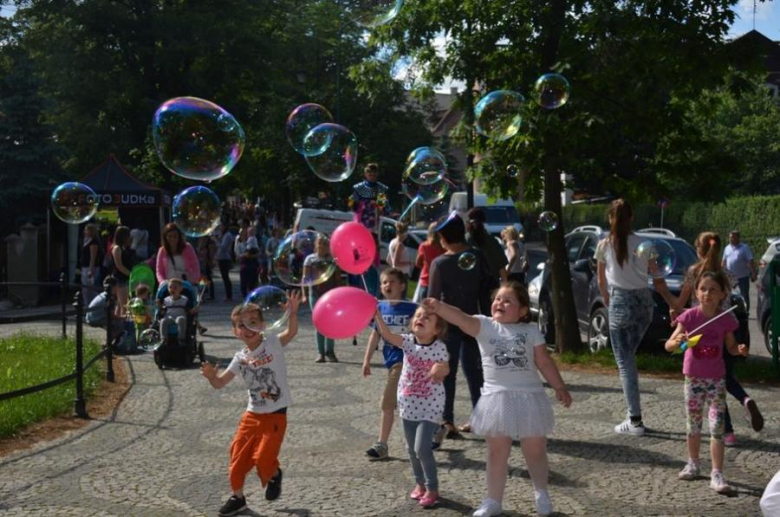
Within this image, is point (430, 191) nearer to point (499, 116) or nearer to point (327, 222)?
point (499, 116)

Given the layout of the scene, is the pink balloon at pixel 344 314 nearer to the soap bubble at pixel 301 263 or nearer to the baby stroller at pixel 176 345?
the soap bubble at pixel 301 263

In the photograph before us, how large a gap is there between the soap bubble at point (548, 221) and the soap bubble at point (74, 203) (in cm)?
616

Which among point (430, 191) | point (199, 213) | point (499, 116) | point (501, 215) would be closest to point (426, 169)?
point (430, 191)

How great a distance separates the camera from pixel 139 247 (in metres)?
21.6

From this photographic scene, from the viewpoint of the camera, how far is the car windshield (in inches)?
1383

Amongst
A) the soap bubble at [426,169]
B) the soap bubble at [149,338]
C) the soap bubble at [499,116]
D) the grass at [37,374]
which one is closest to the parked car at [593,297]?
the soap bubble at [499,116]

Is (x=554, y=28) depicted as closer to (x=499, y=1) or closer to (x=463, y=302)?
(x=499, y=1)

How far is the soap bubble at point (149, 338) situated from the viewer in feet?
38.8

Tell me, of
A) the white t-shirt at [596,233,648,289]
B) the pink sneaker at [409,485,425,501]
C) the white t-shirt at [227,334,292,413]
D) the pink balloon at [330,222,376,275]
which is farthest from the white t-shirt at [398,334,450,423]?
the white t-shirt at [596,233,648,289]

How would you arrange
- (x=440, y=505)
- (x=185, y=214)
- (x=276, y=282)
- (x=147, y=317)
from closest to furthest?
1. (x=440, y=505)
2. (x=185, y=214)
3. (x=147, y=317)
4. (x=276, y=282)

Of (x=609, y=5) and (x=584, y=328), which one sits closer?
(x=609, y=5)

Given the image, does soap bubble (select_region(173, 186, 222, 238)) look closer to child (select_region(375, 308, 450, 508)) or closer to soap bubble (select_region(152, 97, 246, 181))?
soap bubble (select_region(152, 97, 246, 181))

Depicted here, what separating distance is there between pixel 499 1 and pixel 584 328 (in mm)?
5639

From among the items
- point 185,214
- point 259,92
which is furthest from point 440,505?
point 259,92
